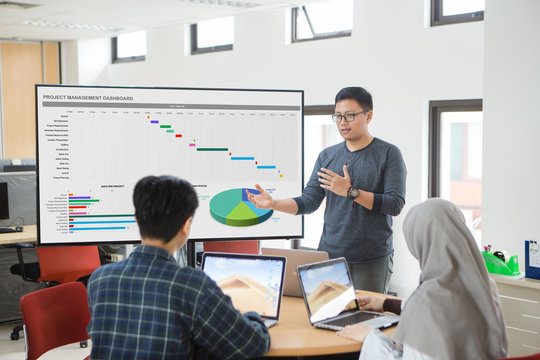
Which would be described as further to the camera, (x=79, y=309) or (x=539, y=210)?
(x=539, y=210)

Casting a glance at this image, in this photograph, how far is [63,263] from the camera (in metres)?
4.67

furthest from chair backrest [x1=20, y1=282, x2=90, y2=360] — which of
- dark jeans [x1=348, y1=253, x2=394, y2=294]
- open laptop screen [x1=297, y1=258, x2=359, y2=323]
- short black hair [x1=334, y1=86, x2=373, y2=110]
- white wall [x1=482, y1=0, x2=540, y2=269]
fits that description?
white wall [x1=482, y1=0, x2=540, y2=269]

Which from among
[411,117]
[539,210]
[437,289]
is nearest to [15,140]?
[411,117]

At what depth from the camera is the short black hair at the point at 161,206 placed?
1797mm

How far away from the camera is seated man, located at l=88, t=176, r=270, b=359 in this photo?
1735 millimetres

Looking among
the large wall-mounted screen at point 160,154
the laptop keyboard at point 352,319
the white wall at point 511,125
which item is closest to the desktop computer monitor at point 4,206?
the large wall-mounted screen at point 160,154

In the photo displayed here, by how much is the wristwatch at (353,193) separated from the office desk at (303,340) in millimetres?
682

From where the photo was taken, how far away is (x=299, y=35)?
20.6ft

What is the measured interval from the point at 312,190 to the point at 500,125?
1.51 m

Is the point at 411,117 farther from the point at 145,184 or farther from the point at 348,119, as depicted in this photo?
the point at 145,184

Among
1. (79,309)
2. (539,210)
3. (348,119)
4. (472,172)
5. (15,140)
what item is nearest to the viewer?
(79,309)

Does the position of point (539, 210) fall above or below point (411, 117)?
below

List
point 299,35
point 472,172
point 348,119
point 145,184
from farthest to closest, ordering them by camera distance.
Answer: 1. point 299,35
2. point 472,172
3. point 348,119
4. point 145,184

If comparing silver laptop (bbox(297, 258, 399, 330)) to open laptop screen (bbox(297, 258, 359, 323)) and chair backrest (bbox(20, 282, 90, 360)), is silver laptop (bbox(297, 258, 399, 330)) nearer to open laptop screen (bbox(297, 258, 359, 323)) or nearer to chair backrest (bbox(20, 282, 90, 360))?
open laptop screen (bbox(297, 258, 359, 323))
